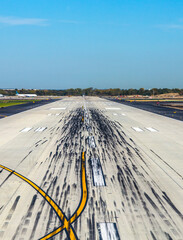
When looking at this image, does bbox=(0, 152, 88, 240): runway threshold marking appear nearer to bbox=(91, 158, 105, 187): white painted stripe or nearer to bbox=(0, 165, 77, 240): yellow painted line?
bbox=(0, 165, 77, 240): yellow painted line

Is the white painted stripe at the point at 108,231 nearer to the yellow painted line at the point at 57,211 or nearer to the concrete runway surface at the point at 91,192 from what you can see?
the concrete runway surface at the point at 91,192

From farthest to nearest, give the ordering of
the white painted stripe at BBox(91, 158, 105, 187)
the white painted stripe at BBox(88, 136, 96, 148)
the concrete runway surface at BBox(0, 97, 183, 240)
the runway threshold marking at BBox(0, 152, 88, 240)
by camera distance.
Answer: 1. the white painted stripe at BBox(88, 136, 96, 148)
2. the white painted stripe at BBox(91, 158, 105, 187)
3. the concrete runway surface at BBox(0, 97, 183, 240)
4. the runway threshold marking at BBox(0, 152, 88, 240)

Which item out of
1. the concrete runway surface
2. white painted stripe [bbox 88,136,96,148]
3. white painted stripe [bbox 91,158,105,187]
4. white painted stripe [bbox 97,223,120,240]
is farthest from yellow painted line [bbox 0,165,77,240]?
white painted stripe [bbox 88,136,96,148]

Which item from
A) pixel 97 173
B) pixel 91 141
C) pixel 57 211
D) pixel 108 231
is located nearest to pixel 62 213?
pixel 57 211

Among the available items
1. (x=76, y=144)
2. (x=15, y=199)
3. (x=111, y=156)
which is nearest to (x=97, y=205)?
(x=15, y=199)

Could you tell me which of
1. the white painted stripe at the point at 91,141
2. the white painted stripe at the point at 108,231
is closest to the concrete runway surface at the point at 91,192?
the white painted stripe at the point at 108,231

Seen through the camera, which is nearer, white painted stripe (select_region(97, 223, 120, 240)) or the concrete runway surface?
white painted stripe (select_region(97, 223, 120, 240))

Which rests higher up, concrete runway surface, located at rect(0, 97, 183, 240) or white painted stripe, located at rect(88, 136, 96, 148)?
concrete runway surface, located at rect(0, 97, 183, 240)
